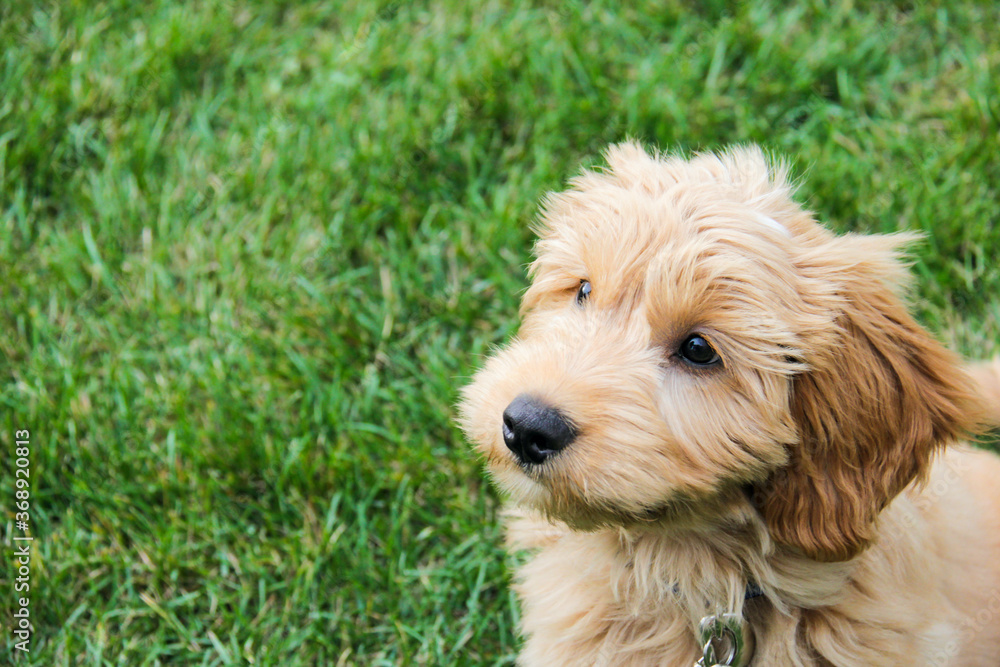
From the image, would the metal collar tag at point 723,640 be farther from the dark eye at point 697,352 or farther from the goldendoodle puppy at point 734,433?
the dark eye at point 697,352

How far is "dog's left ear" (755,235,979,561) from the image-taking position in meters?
2.26

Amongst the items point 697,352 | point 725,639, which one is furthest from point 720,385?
point 725,639

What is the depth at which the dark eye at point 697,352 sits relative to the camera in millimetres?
2264

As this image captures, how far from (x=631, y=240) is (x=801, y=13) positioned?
10.5 feet

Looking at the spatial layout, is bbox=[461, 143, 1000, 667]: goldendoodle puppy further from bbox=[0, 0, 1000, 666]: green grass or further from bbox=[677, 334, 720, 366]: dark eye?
bbox=[0, 0, 1000, 666]: green grass

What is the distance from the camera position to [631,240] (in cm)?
233

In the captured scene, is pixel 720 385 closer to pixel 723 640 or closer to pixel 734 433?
pixel 734 433

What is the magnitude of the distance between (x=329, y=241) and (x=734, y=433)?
264cm

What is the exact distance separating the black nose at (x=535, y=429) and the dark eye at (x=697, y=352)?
41cm

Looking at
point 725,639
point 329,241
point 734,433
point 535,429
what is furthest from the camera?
point 329,241

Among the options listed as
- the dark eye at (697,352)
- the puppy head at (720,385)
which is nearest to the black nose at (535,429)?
the puppy head at (720,385)

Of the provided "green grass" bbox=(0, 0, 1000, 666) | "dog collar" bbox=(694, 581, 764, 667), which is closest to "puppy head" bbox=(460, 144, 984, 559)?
"dog collar" bbox=(694, 581, 764, 667)

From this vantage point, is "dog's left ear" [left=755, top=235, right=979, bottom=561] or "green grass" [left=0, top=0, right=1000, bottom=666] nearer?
"dog's left ear" [left=755, top=235, right=979, bottom=561]

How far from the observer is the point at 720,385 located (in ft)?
7.36
